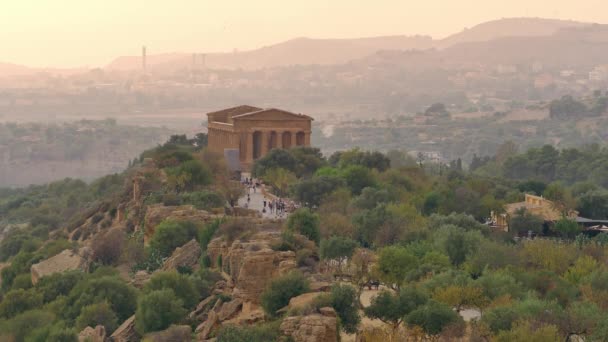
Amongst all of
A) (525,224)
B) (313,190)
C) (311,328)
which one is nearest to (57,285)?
(313,190)

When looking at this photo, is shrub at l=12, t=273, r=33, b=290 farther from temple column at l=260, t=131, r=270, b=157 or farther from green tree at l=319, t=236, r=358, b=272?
temple column at l=260, t=131, r=270, b=157

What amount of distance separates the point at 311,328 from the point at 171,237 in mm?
15558

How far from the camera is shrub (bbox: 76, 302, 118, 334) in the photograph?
105ft

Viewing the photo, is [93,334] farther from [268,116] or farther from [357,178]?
[268,116]

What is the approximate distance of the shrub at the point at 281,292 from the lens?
27359 millimetres

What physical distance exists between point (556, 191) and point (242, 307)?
2512 centimetres

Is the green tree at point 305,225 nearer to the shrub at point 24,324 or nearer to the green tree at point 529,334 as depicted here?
the shrub at point 24,324

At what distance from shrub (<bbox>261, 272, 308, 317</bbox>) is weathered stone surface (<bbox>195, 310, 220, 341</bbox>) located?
1.04 meters

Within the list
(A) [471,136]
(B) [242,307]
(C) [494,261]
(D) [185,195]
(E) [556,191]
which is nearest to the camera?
(B) [242,307]

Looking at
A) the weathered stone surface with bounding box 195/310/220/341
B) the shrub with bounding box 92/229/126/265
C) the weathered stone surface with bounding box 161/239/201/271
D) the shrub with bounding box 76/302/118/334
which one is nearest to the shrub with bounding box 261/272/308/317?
the weathered stone surface with bounding box 195/310/220/341

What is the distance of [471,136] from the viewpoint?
558 feet

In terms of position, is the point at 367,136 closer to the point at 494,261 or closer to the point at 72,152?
the point at 72,152

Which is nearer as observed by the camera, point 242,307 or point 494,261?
point 242,307

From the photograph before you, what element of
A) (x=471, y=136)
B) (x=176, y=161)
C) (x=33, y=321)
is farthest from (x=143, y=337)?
(x=471, y=136)
